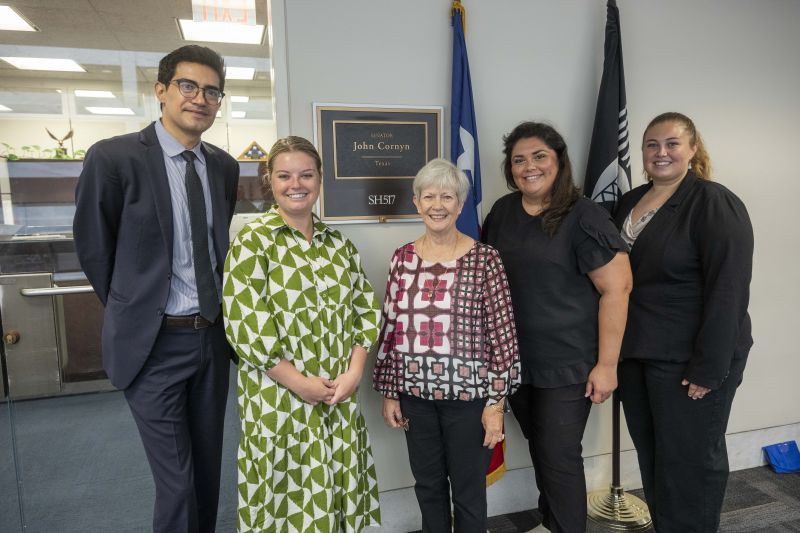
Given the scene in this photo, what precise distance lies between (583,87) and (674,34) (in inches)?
23.0

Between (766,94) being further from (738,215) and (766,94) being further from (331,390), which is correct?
(331,390)

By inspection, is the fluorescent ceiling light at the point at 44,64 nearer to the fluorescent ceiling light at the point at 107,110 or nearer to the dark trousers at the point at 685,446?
the fluorescent ceiling light at the point at 107,110

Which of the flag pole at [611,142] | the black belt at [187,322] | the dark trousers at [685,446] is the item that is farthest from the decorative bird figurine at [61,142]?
the dark trousers at [685,446]

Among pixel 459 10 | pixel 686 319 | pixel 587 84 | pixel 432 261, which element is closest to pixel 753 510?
pixel 686 319

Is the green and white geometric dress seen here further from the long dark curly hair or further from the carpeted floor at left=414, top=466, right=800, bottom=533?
the carpeted floor at left=414, top=466, right=800, bottom=533

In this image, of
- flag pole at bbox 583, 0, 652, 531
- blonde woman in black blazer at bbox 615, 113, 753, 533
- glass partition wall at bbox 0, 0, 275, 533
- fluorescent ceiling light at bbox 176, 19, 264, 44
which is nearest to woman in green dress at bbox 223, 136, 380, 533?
glass partition wall at bbox 0, 0, 275, 533

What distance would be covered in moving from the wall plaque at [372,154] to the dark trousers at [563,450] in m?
0.99

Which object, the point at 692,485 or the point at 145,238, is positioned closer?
the point at 145,238

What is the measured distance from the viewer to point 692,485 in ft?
5.88

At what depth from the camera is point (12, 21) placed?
104 inches

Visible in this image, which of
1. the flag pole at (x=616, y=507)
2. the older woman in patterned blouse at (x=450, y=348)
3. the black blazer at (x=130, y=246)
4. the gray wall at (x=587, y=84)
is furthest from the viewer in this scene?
the flag pole at (x=616, y=507)

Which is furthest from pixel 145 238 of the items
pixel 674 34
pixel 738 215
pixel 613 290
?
pixel 674 34

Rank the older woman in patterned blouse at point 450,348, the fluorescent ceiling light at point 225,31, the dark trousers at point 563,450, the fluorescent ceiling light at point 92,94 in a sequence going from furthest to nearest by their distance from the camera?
the fluorescent ceiling light at point 92,94 → the fluorescent ceiling light at point 225,31 → the dark trousers at point 563,450 → the older woman in patterned blouse at point 450,348

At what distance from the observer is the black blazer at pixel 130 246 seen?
4.62 feet
